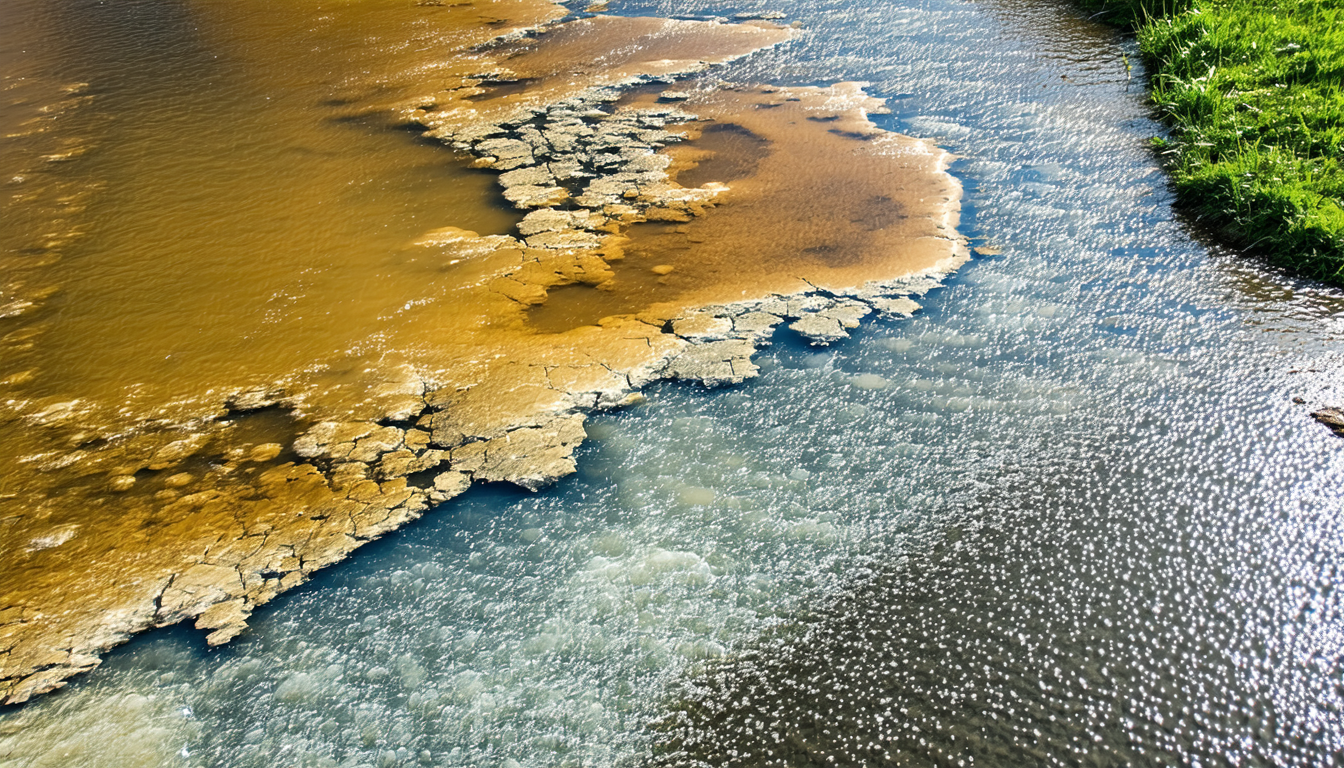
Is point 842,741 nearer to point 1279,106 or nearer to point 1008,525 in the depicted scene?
point 1008,525

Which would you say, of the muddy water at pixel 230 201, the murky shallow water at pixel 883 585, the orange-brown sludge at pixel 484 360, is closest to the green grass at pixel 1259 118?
the murky shallow water at pixel 883 585

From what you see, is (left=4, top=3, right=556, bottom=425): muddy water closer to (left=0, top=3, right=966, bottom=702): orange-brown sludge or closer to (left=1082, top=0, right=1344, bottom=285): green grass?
(left=0, top=3, right=966, bottom=702): orange-brown sludge

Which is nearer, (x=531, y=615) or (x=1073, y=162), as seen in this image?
(x=531, y=615)

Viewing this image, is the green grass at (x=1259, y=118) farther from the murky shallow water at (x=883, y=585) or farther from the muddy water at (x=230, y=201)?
the muddy water at (x=230, y=201)

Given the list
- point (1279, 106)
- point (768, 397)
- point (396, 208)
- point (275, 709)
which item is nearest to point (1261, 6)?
point (1279, 106)

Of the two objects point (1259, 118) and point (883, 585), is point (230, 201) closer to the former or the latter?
point (883, 585)

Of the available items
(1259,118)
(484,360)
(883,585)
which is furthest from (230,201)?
(1259,118)

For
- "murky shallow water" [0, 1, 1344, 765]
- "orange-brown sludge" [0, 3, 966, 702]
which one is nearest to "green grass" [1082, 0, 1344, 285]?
"murky shallow water" [0, 1, 1344, 765]
